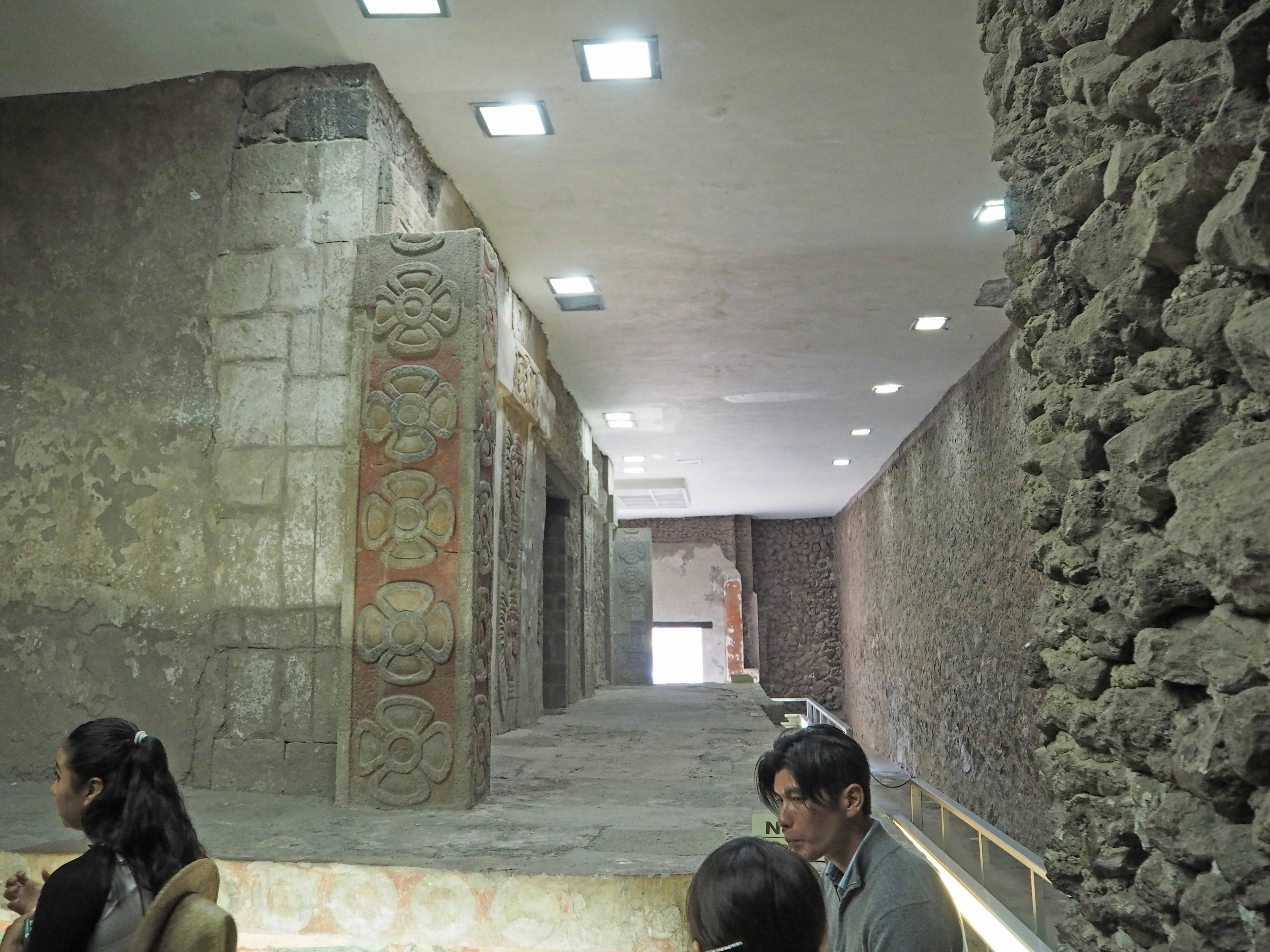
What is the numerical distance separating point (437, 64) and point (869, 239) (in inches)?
118

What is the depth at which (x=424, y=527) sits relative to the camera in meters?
3.60

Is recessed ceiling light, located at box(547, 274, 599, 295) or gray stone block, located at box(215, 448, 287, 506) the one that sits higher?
recessed ceiling light, located at box(547, 274, 599, 295)

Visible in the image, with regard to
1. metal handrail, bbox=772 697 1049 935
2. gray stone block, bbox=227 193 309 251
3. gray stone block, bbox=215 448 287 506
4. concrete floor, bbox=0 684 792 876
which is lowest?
metal handrail, bbox=772 697 1049 935

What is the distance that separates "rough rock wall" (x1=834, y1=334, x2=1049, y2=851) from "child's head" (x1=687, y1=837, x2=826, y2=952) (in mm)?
3862

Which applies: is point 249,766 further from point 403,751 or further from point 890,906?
point 890,906

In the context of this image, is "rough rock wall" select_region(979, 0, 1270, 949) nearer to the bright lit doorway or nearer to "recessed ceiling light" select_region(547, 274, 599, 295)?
"recessed ceiling light" select_region(547, 274, 599, 295)

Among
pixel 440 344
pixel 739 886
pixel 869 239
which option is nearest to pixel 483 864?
pixel 739 886

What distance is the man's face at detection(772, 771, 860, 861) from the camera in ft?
6.01

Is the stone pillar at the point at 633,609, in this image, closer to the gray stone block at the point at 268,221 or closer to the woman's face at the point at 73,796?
the gray stone block at the point at 268,221

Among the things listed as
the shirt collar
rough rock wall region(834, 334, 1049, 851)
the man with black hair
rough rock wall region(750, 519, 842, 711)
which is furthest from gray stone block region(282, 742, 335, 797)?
rough rock wall region(750, 519, 842, 711)

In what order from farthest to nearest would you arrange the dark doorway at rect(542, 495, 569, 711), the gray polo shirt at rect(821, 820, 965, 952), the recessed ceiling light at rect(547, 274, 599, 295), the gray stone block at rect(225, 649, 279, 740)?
the dark doorway at rect(542, 495, 569, 711) → the recessed ceiling light at rect(547, 274, 599, 295) → the gray stone block at rect(225, 649, 279, 740) → the gray polo shirt at rect(821, 820, 965, 952)

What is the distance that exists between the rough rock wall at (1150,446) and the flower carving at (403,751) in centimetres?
215

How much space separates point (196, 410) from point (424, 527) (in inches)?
49.8

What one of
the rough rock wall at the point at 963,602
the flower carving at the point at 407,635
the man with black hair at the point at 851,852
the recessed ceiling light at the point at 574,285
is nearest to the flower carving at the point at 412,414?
Answer: the flower carving at the point at 407,635
